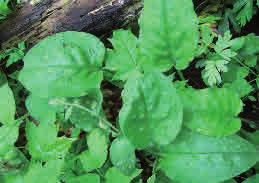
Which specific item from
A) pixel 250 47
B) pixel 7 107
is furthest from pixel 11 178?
pixel 250 47

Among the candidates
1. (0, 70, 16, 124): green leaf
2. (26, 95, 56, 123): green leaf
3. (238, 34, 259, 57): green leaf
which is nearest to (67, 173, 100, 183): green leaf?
(26, 95, 56, 123): green leaf

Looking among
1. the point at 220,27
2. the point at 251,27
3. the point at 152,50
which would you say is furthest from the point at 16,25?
the point at 251,27

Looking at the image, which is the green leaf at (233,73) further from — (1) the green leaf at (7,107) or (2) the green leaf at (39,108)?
(1) the green leaf at (7,107)

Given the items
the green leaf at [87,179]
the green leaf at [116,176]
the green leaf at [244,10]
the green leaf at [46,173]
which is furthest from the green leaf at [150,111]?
the green leaf at [244,10]

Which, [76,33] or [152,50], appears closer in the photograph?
[152,50]

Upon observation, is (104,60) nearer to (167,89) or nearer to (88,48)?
(88,48)

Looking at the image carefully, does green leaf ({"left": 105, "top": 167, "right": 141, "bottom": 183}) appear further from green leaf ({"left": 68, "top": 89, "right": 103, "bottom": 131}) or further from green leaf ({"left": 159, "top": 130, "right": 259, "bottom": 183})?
green leaf ({"left": 68, "top": 89, "right": 103, "bottom": 131})
